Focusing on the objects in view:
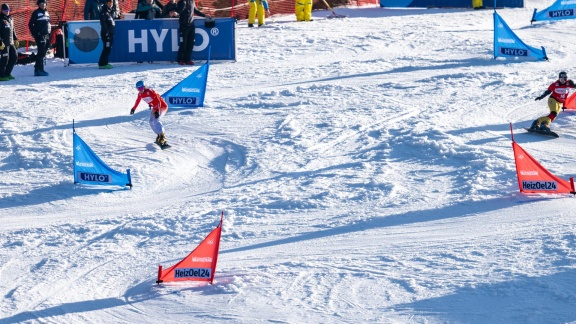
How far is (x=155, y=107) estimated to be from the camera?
14188mm

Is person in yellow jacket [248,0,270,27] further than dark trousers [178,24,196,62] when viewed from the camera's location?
Yes

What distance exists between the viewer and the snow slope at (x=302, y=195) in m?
9.26

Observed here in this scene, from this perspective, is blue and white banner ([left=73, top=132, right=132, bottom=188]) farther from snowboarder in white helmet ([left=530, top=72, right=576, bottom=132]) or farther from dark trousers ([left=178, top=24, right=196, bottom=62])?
dark trousers ([left=178, top=24, right=196, bottom=62])

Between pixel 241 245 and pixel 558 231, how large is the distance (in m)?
3.50

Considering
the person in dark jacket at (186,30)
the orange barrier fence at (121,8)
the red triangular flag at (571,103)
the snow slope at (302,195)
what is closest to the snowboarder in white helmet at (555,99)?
the snow slope at (302,195)

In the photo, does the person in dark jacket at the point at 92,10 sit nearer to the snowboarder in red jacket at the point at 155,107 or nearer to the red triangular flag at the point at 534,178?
the snowboarder in red jacket at the point at 155,107

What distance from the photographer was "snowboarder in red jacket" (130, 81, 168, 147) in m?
14.2

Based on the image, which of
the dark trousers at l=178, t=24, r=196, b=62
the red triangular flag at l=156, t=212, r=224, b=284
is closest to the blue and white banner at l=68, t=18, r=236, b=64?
the dark trousers at l=178, t=24, r=196, b=62

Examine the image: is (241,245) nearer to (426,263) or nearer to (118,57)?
(426,263)

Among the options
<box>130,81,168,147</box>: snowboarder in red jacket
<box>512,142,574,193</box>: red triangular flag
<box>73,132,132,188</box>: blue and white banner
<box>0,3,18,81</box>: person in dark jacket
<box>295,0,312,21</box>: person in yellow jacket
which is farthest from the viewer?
<box>295,0,312,21</box>: person in yellow jacket

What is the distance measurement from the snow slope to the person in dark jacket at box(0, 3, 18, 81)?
402 mm

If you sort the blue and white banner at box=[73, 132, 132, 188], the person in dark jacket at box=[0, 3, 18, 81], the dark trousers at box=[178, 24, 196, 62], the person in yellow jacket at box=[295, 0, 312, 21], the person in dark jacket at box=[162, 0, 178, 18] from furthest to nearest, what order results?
the person in yellow jacket at box=[295, 0, 312, 21] < the person in dark jacket at box=[162, 0, 178, 18] < the dark trousers at box=[178, 24, 196, 62] < the person in dark jacket at box=[0, 3, 18, 81] < the blue and white banner at box=[73, 132, 132, 188]

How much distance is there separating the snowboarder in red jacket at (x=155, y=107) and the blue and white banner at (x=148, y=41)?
5.21m

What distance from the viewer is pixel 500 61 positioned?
1886cm
